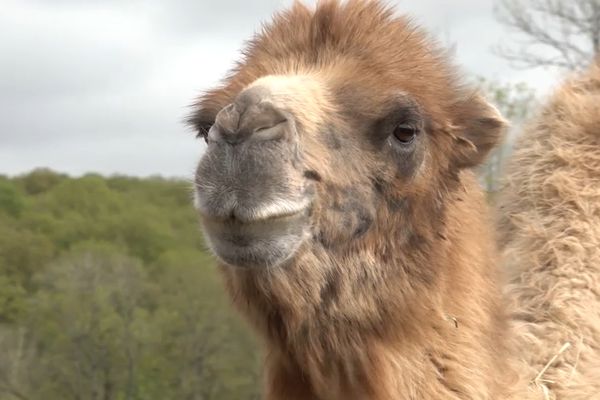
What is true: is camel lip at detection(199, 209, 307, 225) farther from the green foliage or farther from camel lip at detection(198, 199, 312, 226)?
the green foliage

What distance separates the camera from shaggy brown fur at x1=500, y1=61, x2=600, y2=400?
480cm

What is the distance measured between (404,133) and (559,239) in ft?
5.23

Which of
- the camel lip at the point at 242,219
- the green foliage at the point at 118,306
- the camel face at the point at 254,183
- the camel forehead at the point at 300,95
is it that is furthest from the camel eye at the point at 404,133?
the green foliage at the point at 118,306

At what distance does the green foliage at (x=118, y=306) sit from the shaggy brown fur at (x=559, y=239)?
91.2 feet

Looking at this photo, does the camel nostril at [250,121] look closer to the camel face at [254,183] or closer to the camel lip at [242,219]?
the camel face at [254,183]

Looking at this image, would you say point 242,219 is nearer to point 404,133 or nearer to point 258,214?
point 258,214

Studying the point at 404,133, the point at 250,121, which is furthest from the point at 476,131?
the point at 250,121

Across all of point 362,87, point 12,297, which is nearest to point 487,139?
point 362,87

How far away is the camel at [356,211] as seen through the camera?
362cm

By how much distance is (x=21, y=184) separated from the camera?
44.9m

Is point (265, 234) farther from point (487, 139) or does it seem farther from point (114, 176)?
point (114, 176)

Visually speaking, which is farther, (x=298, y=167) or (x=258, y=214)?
(x=298, y=167)

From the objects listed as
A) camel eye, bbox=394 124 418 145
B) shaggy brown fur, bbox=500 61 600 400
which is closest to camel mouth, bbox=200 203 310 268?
camel eye, bbox=394 124 418 145

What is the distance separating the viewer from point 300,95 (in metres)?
3.85
